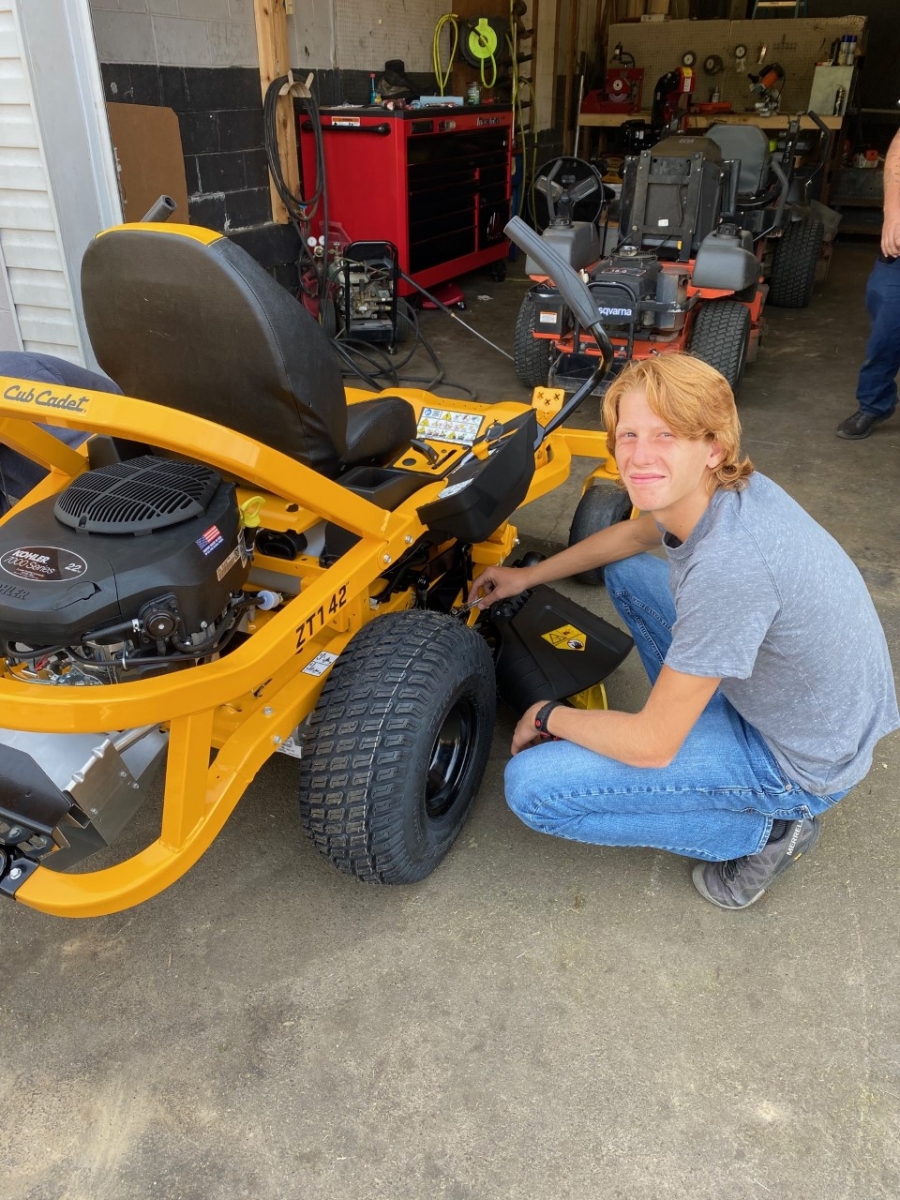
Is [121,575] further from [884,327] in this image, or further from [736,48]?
[736,48]

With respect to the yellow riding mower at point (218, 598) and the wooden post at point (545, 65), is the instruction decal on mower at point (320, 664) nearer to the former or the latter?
the yellow riding mower at point (218, 598)

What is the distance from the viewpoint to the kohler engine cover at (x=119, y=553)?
135cm

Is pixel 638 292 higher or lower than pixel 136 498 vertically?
lower

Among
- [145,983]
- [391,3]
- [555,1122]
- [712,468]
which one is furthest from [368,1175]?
[391,3]

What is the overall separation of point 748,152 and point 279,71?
2.84 metres

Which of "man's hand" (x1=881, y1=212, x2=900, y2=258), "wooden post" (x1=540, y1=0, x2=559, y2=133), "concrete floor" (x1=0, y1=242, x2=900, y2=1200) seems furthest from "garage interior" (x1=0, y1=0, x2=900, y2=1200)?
"wooden post" (x1=540, y1=0, x2=559, y2=133)

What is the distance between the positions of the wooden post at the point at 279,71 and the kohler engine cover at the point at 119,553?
4648mm

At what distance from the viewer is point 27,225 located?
369 cm

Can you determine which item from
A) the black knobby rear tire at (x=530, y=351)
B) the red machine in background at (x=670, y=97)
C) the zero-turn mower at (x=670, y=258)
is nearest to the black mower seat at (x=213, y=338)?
the zero-turn mower at (x=670, y=258)

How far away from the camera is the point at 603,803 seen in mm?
1755

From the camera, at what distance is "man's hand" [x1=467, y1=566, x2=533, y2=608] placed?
2.23 meters

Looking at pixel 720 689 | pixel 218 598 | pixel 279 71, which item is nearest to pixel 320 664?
pixel 218 598

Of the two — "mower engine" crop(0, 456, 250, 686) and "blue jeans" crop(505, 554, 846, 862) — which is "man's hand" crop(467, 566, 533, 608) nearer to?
"blue jeans" crop(505, 554, 846, 862)

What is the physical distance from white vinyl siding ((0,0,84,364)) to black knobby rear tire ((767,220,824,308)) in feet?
15.5
